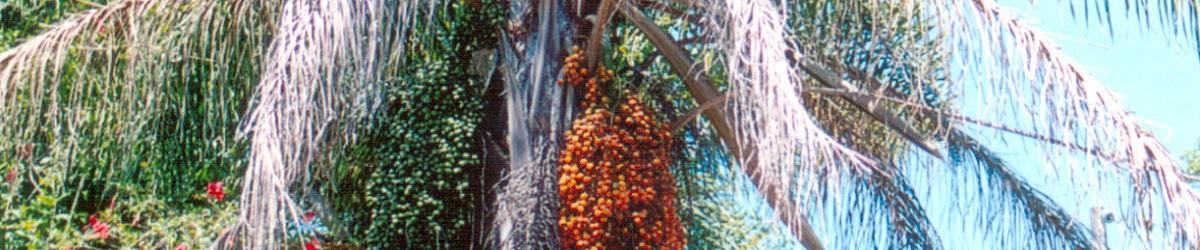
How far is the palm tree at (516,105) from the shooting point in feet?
12.9

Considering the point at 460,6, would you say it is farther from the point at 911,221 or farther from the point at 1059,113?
the point at 1059,113

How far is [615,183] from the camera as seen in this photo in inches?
188

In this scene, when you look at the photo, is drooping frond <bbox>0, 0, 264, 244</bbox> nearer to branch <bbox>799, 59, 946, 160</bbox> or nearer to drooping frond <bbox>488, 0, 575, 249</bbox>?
drooping frond <bbox>488, 0, 575, 249</bbox>

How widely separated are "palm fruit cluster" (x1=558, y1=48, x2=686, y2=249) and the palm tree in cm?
8

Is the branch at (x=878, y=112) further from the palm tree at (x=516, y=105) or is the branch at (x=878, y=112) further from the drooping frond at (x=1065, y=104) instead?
the drooping frond at (x=1065, y=104)

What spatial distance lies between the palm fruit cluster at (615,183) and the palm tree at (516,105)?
78 millimetres

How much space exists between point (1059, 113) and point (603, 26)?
1.45m

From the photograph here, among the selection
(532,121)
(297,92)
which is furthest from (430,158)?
(297,92)

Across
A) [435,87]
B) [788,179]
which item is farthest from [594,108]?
[788,179]

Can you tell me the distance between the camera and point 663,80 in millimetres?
5664

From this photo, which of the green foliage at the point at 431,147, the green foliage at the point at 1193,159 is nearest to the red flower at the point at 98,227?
the green foliage at the point at 431,147

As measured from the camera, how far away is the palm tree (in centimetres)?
393

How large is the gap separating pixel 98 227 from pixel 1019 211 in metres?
3.66

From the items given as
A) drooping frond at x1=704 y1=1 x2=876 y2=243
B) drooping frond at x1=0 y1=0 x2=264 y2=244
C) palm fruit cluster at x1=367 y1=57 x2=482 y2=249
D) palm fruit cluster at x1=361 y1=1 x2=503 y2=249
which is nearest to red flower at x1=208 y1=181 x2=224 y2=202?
drooping frond at x1=0 y1=0 x2=264 y2=244
